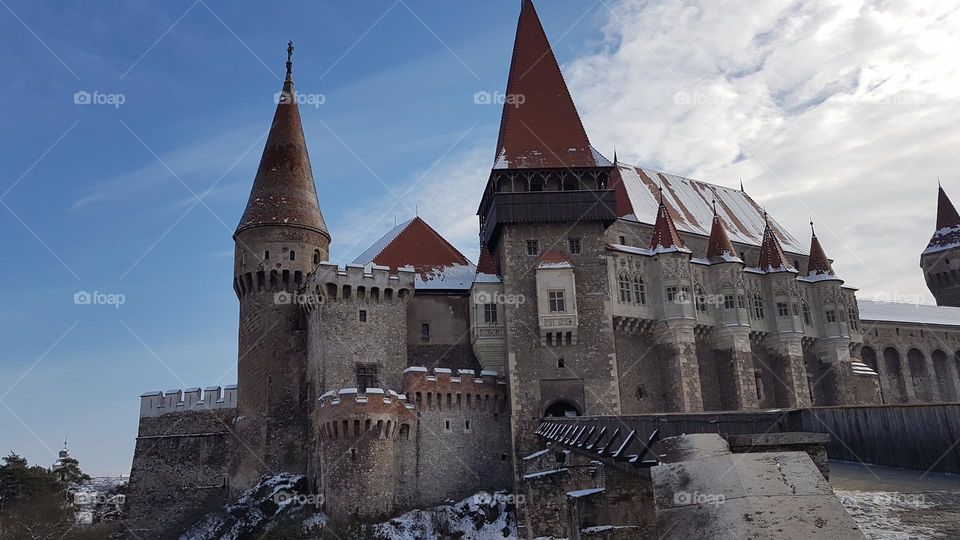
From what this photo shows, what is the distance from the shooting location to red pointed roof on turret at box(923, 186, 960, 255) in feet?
183

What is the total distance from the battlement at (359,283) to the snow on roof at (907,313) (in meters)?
27.9

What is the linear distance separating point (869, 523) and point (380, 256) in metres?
24.8

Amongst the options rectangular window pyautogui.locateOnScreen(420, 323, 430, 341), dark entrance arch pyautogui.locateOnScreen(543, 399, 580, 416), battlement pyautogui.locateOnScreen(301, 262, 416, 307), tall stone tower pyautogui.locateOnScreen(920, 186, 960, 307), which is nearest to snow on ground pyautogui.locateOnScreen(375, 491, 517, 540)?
dark entrance arch pyautogui.locateOnScreen(543, 399, 580, 416)

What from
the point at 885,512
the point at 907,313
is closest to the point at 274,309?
the point at 885,512

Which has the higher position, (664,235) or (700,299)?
(664,235)

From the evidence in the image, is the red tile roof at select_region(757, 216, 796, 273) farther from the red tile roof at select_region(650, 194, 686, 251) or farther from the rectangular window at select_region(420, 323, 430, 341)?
the rectangular window at select_region(420, 323, 430, 341)

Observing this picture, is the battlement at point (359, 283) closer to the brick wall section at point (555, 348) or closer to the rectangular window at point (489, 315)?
the rectangular window at point (489, 315)

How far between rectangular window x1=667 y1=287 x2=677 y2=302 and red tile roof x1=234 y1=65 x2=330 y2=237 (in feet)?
47.3

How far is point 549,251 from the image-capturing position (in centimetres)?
2931


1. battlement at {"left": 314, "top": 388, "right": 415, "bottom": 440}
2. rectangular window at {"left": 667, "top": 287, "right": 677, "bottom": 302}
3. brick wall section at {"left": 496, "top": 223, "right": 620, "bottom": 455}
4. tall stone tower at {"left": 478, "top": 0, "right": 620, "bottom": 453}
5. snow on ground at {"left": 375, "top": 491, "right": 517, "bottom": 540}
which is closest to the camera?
snow on ground at {"left": 375, "top": 491, "right": 517, "bottom": 540}

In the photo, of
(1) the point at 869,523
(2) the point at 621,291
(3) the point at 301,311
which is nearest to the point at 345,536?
(3) the point at 301,311

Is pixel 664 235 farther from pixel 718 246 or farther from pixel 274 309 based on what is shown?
pixel 274 309

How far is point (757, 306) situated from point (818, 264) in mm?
5642

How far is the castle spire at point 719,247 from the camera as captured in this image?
110 ft
